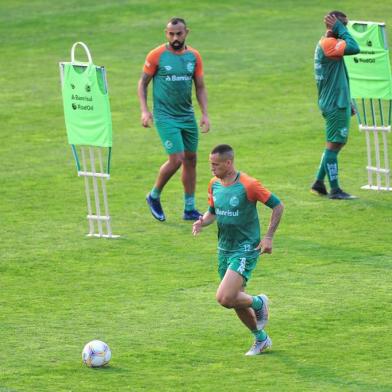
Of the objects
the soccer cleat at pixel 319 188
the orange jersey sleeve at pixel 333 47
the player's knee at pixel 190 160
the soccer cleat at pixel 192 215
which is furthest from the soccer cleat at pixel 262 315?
the soccer cleat at pixel 319 188

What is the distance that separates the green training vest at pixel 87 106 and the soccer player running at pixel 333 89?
3420 mm

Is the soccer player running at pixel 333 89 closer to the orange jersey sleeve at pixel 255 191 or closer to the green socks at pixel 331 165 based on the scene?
the green socks at pixel 331 165

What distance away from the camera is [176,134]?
1714 centimetres

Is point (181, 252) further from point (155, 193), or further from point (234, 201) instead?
point (234, 201)

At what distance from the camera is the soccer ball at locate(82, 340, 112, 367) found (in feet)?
38.6

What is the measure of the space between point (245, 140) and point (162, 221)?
4901mm

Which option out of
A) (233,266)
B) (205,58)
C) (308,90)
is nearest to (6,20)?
(205,58)

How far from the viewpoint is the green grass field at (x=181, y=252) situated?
11891 millimetres

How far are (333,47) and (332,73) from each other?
468mm

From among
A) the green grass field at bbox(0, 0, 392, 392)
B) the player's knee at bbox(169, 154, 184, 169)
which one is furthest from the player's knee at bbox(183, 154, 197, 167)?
the green grass field at bbox(0, 0, 392, 392)

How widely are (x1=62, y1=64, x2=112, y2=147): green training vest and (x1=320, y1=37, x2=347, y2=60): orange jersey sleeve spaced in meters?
3.37

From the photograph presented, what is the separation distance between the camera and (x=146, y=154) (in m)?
21.7

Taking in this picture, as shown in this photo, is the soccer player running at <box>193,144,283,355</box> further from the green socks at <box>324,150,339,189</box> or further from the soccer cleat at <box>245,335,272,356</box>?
the green socks at <box>324,150,339,189</box>

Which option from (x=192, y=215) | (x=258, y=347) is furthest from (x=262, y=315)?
(x=192, y=215)
